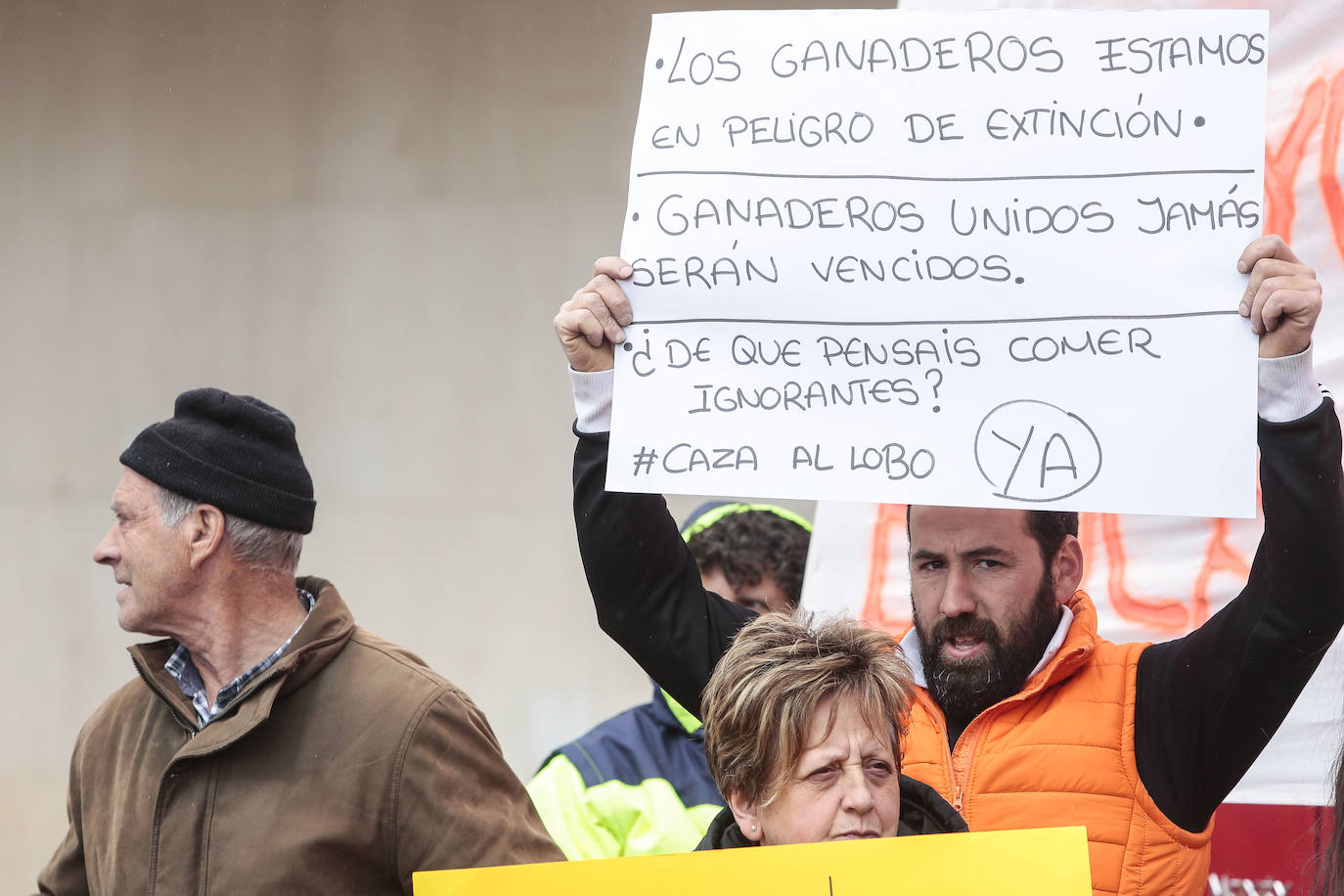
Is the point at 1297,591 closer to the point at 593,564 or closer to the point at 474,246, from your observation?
the point at 593,564

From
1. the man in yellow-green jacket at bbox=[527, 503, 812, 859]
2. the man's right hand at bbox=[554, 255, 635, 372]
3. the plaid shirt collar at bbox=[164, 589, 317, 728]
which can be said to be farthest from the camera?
the man in yellow-green jacket at bbox=[527, 503, 812, 859]

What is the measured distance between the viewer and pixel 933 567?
2129mm

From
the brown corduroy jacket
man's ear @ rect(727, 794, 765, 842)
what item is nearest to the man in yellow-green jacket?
the brown corduroy jacket

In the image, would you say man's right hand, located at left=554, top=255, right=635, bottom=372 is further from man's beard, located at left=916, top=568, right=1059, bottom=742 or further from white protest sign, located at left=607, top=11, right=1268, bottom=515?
man's beard, located at left=916, top=568, right=1059, bottom=742

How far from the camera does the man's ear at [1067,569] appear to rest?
86.3 inches

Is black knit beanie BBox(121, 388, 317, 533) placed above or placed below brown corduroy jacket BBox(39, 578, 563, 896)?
above

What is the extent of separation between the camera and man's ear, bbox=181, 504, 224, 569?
246 cm

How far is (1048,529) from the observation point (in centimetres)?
217

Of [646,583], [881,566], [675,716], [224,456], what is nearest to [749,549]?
[881,566]

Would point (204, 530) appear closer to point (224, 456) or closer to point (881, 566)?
point (224, 456)

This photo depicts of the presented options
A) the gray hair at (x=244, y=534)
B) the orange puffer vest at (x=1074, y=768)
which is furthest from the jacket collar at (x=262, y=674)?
the orange puffer vest at (x=1074, y=768)

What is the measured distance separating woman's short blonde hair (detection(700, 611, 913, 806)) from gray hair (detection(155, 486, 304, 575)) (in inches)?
38.9

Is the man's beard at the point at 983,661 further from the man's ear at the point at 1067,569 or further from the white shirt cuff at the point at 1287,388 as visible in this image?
the white shirt cuff at the point at 1287,388

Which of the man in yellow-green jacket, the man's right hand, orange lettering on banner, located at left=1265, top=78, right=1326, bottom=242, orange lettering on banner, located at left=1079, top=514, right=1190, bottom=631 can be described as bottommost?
the man in yellow-green jacket
